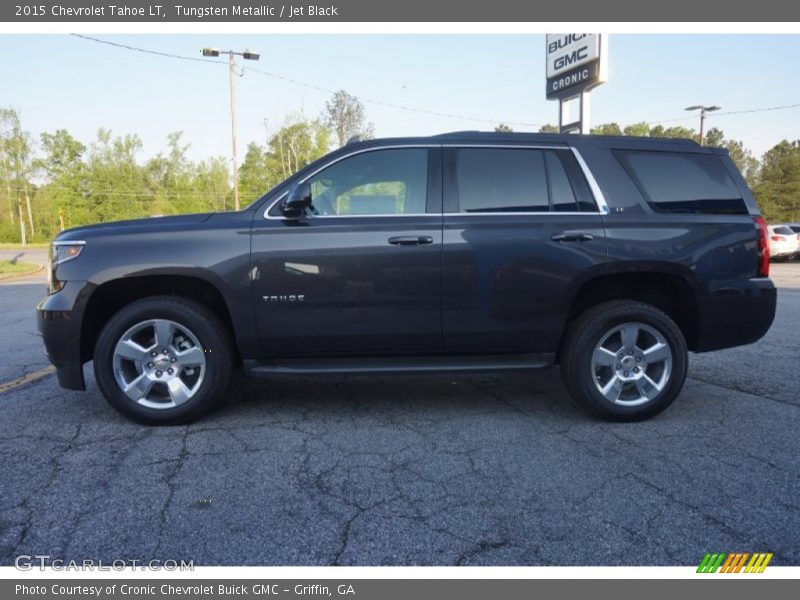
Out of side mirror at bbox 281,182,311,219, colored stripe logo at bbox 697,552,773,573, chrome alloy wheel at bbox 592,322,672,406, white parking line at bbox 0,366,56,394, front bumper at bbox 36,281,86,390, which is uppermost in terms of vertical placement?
side mirror at bbox 281,182,311,219

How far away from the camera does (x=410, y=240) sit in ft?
12.1

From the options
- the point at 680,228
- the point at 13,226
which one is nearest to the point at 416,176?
the point at 680,228

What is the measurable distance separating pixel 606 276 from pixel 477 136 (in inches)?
52.9

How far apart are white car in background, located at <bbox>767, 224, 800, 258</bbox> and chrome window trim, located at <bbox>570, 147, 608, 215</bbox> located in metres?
22.5

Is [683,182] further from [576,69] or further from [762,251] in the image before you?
[576,69]

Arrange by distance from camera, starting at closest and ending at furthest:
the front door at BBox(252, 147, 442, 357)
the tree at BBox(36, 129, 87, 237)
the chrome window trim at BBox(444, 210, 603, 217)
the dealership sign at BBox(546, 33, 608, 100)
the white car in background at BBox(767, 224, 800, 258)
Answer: the front door at BBox(252, 147, 442, 357) → the chrome window trim at BBox(444, 210, 603, 217) → the dealership sign at BBox(546, 33, 608, 100) → the white car in background at BBox(767, 224, 800, 258) → the tree at BBox(36, 129, 87, 237)

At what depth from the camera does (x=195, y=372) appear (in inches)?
148

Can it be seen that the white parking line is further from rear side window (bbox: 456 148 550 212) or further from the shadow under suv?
rear side window (bbox: 456 148 550 212)

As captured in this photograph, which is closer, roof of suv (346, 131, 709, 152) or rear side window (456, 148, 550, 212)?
rear side window (456, 148, 550, 212)

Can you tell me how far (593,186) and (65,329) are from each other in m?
3.72

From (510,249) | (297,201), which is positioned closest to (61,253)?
(297,201)

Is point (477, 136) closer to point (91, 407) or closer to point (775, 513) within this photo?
point (775, 513)

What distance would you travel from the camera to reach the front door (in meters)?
3.66

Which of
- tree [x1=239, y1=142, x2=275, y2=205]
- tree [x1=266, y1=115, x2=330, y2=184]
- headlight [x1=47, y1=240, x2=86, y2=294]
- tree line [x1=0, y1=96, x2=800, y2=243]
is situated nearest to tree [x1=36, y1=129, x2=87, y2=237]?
tree line [x1=0, y1=96, x2=800, y2=243]
